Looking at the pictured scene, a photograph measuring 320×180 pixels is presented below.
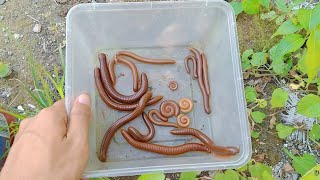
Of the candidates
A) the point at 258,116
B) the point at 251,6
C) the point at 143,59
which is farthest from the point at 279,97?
the point at 143,59

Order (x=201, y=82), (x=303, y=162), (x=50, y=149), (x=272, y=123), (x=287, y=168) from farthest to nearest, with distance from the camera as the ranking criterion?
1. (x=201, y=82)
2. (x=272, y=123)
3. (x=287, y=168)
4. (x=303, y=162)
5. (x=50, y=149)

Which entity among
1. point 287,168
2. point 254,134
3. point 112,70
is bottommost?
point 287,168

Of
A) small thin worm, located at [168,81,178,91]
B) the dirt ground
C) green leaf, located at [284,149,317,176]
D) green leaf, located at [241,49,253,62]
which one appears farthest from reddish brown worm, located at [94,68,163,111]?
green leaf, located at [284,149,317,176]

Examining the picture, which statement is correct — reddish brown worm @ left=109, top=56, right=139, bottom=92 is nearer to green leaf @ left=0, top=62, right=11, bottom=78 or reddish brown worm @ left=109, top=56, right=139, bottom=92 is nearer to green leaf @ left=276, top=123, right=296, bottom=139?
green leaf @ left=0, top=62, right=11, bottom=78

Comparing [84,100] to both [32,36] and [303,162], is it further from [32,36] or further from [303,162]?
[303,162]

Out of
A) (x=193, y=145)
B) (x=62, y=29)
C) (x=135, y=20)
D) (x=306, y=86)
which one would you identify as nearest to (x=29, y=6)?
(x=62, y=29)

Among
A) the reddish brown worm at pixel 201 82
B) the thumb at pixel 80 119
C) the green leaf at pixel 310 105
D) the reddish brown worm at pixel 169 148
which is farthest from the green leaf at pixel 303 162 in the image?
the thumb at pixel 80 119

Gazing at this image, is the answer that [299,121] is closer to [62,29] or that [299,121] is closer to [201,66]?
[201,66]
